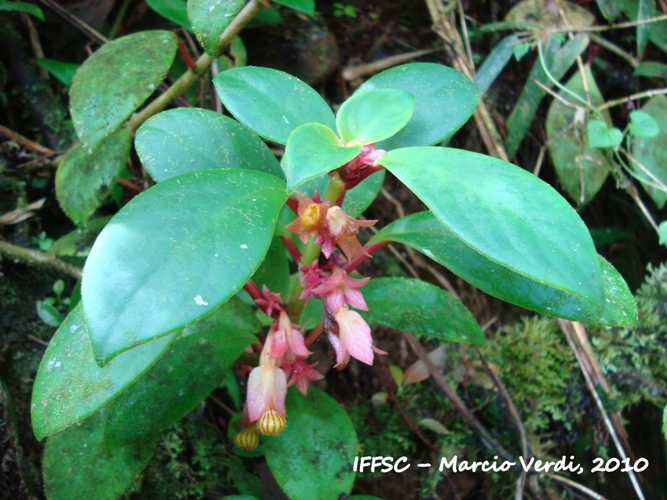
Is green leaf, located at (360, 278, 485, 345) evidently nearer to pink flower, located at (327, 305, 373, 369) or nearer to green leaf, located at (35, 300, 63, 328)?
pink flower, located at (327, 305, 373, 369)

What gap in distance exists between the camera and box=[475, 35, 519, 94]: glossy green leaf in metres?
1.59

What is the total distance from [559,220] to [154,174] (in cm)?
58

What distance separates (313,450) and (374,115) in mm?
573

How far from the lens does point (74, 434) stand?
34.7 inches

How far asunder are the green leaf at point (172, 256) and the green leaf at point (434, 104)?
0.94 ft

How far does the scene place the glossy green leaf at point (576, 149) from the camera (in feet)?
5.08

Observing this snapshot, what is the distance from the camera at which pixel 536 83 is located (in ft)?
5.22

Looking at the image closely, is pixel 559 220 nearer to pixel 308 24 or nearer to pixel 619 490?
pixel 308 24

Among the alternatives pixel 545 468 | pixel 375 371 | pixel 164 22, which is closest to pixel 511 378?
pixel 545 468

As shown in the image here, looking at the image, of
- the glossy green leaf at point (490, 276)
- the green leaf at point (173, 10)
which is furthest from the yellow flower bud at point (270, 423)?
the green leaf at point (173, 10)

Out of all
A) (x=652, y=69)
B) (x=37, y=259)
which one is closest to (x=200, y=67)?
(x=37, y=259)

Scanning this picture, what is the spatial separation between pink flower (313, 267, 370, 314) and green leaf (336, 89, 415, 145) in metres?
0.20

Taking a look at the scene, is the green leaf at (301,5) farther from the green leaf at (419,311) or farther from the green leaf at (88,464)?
the green leaf at (88,464)

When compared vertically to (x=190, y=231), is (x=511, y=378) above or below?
below
